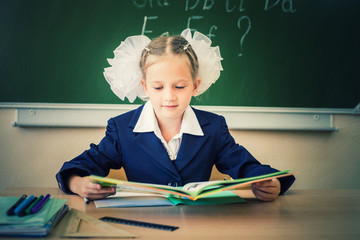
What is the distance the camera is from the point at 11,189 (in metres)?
1.09

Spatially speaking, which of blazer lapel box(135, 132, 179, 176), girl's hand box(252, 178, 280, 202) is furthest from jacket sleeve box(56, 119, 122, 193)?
girl's hand box(252, 178, 280, 202)

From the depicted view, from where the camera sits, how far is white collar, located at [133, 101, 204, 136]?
1.26 m

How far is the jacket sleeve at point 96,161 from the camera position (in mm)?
1049

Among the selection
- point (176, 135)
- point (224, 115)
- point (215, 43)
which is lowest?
point (176, 135)

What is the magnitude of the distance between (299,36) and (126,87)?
45.1 inches

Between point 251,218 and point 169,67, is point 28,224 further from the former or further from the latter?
point 169,67

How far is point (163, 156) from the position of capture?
1.21m

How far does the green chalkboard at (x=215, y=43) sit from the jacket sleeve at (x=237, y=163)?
1.87 ft

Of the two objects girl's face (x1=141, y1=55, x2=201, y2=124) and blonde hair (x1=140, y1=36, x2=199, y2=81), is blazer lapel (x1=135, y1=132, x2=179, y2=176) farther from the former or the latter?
blonde hair (x1=140, y1=36, x2=199, y2=81)

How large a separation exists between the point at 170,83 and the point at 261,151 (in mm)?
1059

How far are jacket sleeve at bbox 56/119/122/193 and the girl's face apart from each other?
24 cm

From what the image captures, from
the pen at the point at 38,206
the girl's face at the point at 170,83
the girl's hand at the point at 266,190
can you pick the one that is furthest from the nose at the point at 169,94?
the pen at the point at 38,206

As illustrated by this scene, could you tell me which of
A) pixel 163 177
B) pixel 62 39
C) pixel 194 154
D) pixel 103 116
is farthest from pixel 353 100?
pixel 62 39

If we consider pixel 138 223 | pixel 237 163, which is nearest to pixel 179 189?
pixel 138 223
